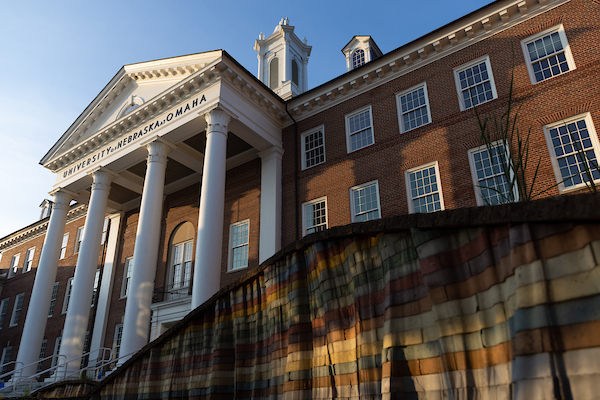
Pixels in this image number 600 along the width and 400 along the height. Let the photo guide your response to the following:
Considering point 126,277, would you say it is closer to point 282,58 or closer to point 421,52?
point 282,58

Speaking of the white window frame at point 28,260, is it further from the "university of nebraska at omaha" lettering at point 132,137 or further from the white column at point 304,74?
the white column at point 304,74

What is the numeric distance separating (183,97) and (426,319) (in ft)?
67.4

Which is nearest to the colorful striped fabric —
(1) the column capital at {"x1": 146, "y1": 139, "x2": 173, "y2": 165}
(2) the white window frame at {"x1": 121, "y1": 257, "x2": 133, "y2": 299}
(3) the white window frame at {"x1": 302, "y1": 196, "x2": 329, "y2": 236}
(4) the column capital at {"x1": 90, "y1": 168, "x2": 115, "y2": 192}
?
(3) the white window frame at {"x1": 302, "y1": 196, "x2": 329, "y2": 236}

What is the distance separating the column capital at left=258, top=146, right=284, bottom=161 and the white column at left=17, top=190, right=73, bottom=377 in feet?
44.6

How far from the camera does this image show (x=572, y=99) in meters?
15.0

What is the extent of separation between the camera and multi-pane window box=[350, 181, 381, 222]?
18672mm

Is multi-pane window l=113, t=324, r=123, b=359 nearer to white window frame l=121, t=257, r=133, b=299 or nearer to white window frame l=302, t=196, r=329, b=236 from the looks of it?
white window frame l=121, t=257, r=133, b=299

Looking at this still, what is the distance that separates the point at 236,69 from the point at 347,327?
18540 mm

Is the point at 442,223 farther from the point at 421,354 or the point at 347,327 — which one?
the point at 347,327

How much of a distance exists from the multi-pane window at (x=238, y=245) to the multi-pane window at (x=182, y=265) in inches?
131

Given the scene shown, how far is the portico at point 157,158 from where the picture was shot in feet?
61.5

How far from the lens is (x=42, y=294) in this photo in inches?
979

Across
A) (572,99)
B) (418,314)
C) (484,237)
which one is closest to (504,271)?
(484,237)

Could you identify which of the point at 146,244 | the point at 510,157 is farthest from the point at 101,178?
the point at 510,157
